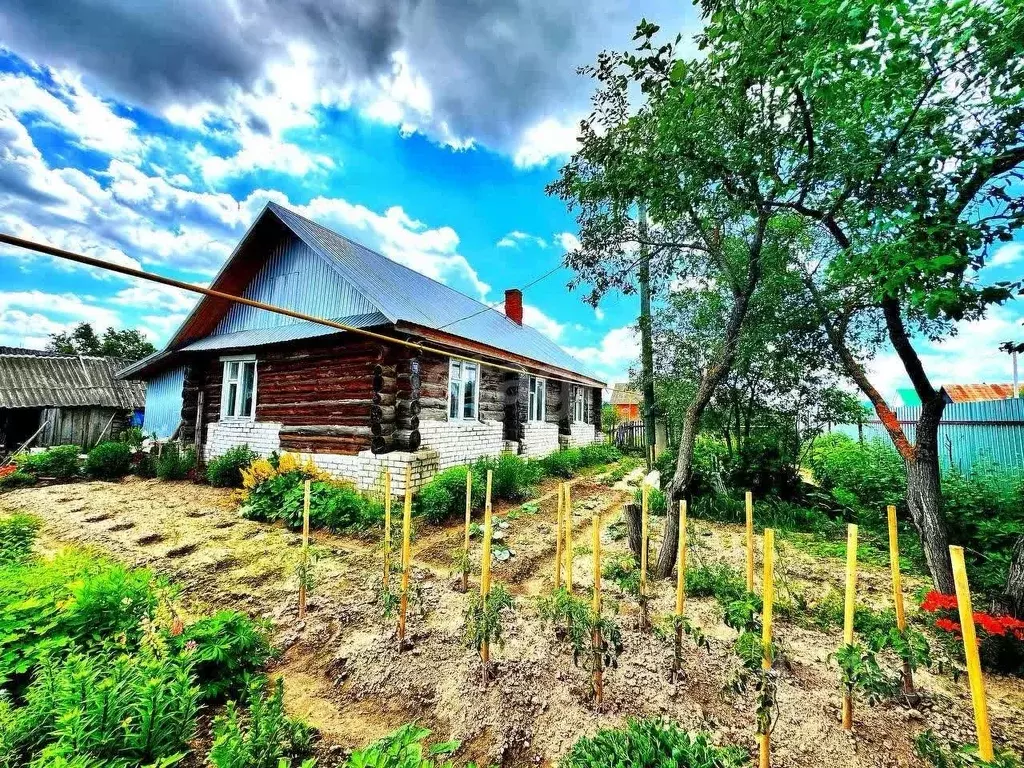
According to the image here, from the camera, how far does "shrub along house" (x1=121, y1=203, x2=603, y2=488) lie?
827 centimetres

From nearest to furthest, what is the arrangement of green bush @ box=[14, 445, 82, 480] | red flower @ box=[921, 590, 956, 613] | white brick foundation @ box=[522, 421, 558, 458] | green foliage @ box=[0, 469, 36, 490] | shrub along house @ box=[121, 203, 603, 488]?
red flower @ box=[921, 590, 956, 613] → shrub along house @ box=[121, 203, 603, 488] → green foliage @ box=[0, 469, 36, 490] → green bush @ box=[14, 445, 82, 480] → white brick foundation @ box=[522, 421, 558, 458]

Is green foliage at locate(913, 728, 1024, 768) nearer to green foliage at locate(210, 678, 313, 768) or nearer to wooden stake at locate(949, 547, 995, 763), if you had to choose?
wooden stake at locate(949, 547, 995, 763)

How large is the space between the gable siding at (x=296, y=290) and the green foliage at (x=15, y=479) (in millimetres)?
6479

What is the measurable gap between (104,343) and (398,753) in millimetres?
50409

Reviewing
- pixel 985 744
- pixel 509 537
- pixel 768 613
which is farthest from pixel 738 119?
pixel 509 537

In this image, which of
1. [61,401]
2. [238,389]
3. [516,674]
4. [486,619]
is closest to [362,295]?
[238,389]

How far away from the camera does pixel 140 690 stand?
6.98 ft

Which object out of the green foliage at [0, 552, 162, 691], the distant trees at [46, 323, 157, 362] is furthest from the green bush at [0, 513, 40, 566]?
the distant trees at [46, 323, 157, 362]

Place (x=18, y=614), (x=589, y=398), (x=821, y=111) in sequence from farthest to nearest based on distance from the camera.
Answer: (x=589, y=398) → (x=821, y=111) → (x=18, y=614)

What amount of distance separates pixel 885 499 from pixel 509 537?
7.21 meters

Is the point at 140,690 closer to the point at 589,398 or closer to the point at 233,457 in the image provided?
the point at 233,457

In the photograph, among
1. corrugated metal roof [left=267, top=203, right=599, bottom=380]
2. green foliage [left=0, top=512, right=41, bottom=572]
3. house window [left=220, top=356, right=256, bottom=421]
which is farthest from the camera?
house window [left=220, top=356, right=256, bottom=421]

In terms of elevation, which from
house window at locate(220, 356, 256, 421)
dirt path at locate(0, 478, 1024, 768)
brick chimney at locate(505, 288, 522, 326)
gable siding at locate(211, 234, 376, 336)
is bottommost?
dirt path at locate(0, 478, 1024, 768)

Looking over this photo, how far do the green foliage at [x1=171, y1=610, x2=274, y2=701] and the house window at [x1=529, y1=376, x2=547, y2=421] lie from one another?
11.1 metres
